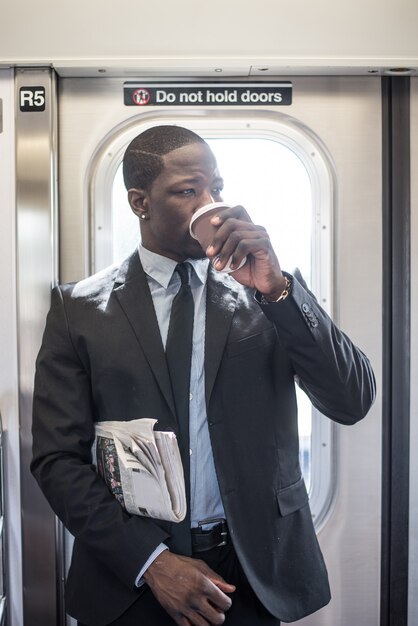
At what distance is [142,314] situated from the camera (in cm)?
212

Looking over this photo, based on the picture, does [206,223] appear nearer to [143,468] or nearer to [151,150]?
[151,150]

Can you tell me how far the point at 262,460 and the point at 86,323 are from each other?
617mm

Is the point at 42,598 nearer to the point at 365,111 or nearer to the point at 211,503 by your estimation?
the point at 211,503

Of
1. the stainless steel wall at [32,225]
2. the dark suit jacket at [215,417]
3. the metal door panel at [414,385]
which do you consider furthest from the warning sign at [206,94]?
the dark suit jacket at [215,417]

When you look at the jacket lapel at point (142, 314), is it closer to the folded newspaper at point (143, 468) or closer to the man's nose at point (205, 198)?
the folded newspaper at point (143, 468)

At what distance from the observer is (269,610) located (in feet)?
6.52

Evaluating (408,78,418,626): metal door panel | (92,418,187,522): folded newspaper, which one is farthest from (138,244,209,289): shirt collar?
(408,78,418,626): metal door panel

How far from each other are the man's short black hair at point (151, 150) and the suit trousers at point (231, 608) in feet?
3.53

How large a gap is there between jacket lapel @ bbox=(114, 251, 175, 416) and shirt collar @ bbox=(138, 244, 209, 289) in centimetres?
3

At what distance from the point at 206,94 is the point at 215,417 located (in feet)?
4.25

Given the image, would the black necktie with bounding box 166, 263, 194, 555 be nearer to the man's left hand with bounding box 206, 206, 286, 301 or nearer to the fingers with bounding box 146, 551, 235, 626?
the fingers with bounding box 146, 551, 235, 626

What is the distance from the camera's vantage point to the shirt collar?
7.27ft

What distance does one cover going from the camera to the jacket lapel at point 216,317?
2.04 m

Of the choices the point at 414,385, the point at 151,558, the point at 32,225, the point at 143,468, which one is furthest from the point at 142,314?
the point at 414,385
